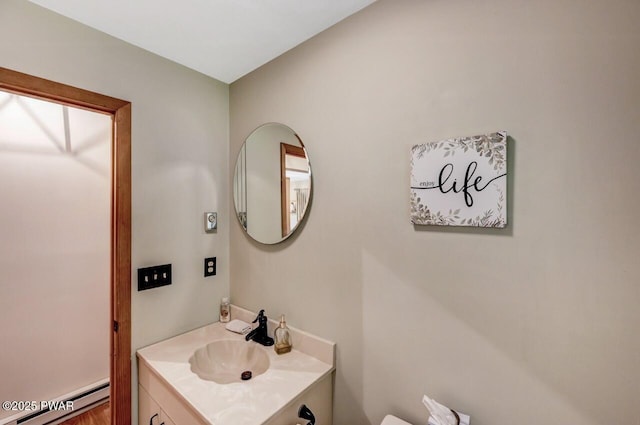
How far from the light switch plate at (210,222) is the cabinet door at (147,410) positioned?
0.86 meters

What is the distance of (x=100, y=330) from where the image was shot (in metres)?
2.11

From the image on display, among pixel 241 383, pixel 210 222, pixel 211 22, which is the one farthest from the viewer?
pixel 210 222

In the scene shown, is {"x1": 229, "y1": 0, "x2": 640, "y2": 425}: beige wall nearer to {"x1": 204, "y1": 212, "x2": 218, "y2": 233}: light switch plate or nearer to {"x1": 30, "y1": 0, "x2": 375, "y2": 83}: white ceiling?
{"x1": 30, "y1": 0, "x2": 375, "y2": 83}: white ceiling

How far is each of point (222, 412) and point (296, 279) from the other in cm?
62

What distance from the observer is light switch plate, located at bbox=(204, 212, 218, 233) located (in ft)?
5.49

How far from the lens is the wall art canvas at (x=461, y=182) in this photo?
0.85 m

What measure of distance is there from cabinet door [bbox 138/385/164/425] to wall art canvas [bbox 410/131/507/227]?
1412 mm

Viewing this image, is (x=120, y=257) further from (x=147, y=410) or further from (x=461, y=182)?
(x=461, y=182)

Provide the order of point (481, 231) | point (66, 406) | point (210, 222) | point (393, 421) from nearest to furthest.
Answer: point (481, 231)
point (393, 421)
point (210, 222)
point (66, 406)

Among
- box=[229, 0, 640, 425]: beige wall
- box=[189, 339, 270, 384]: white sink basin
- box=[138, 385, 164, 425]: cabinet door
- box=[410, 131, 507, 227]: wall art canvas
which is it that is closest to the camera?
box=[229, 0, 640, 425]: beige wall

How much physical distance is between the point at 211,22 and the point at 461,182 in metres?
1.26

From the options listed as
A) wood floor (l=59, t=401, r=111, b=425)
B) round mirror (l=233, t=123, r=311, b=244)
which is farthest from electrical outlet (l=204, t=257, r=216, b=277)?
wood floor (l=59, t=401, r=111, b=425)

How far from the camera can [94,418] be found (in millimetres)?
1961

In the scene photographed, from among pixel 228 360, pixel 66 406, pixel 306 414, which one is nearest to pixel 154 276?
pixel 228 360
